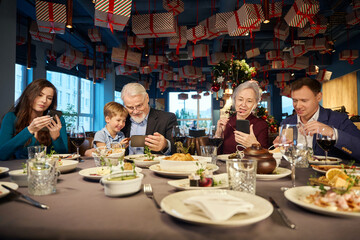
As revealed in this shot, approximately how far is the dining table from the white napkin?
4 centimetres

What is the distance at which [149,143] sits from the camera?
6.40 feet

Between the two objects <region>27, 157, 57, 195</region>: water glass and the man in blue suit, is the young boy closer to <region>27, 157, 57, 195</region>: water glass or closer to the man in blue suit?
<region>27, 157, 57, 195</region>: water glass

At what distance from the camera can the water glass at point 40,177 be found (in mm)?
949

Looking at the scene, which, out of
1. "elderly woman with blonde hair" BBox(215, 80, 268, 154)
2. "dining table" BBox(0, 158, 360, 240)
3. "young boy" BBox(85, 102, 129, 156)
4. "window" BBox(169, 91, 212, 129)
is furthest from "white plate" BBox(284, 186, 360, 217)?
"window" BBox(169, 91, 212, 129)

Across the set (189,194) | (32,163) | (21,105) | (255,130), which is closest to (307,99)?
(255,130)

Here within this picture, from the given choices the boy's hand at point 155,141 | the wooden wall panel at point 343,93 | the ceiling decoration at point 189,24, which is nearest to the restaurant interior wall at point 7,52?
the ceiling decoration at point 189,24

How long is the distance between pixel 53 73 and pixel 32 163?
29.9 ft

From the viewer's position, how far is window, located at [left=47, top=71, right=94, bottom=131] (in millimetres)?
9142

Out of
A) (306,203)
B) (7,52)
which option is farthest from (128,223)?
(7,52)

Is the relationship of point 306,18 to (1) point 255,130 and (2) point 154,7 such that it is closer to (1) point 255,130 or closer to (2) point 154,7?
(1) point 255,130

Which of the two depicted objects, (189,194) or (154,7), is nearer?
(189,194)

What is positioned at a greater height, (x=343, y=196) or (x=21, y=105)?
(x=21, y=105)

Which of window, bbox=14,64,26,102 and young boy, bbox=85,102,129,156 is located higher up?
window, bbox=14,64,26,102

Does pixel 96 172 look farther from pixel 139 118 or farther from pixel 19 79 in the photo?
pixel 19 79
